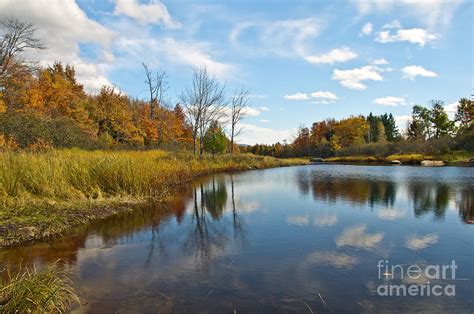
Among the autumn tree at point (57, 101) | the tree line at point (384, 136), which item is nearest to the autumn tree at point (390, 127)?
the tree line at point (384, 136)

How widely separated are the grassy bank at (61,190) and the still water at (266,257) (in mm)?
488

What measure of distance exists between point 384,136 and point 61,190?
61874 millimetres

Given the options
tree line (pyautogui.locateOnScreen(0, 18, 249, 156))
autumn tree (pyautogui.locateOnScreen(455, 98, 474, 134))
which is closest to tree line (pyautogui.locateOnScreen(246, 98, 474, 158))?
autumn tree (pyautogui.locateOnScreen(455, 98, 474, 134))

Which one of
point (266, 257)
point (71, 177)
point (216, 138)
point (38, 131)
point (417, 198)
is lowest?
point (266, 257)

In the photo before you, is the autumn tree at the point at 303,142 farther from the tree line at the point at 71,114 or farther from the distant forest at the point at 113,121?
the tree line at the point at 71,114

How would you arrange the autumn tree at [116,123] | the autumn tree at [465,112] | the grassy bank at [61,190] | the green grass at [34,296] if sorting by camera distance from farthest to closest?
the autumn tree at [465,112] < the autumn tree at [116,123] < the grassy bank at [61,190] < the green grass at [34,296]

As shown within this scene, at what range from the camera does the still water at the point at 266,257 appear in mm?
3477

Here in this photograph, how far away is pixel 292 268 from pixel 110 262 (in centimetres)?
269

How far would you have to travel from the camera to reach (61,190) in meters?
7.71

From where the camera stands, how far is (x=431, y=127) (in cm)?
4859

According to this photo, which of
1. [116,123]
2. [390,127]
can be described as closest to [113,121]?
[116,123]

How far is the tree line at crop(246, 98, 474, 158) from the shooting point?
39.7m

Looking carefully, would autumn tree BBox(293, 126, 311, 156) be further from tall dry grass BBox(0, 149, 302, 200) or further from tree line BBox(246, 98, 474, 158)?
tall dry grass BBox(0, 149, 302, 200)

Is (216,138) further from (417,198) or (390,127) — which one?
(390,127)
